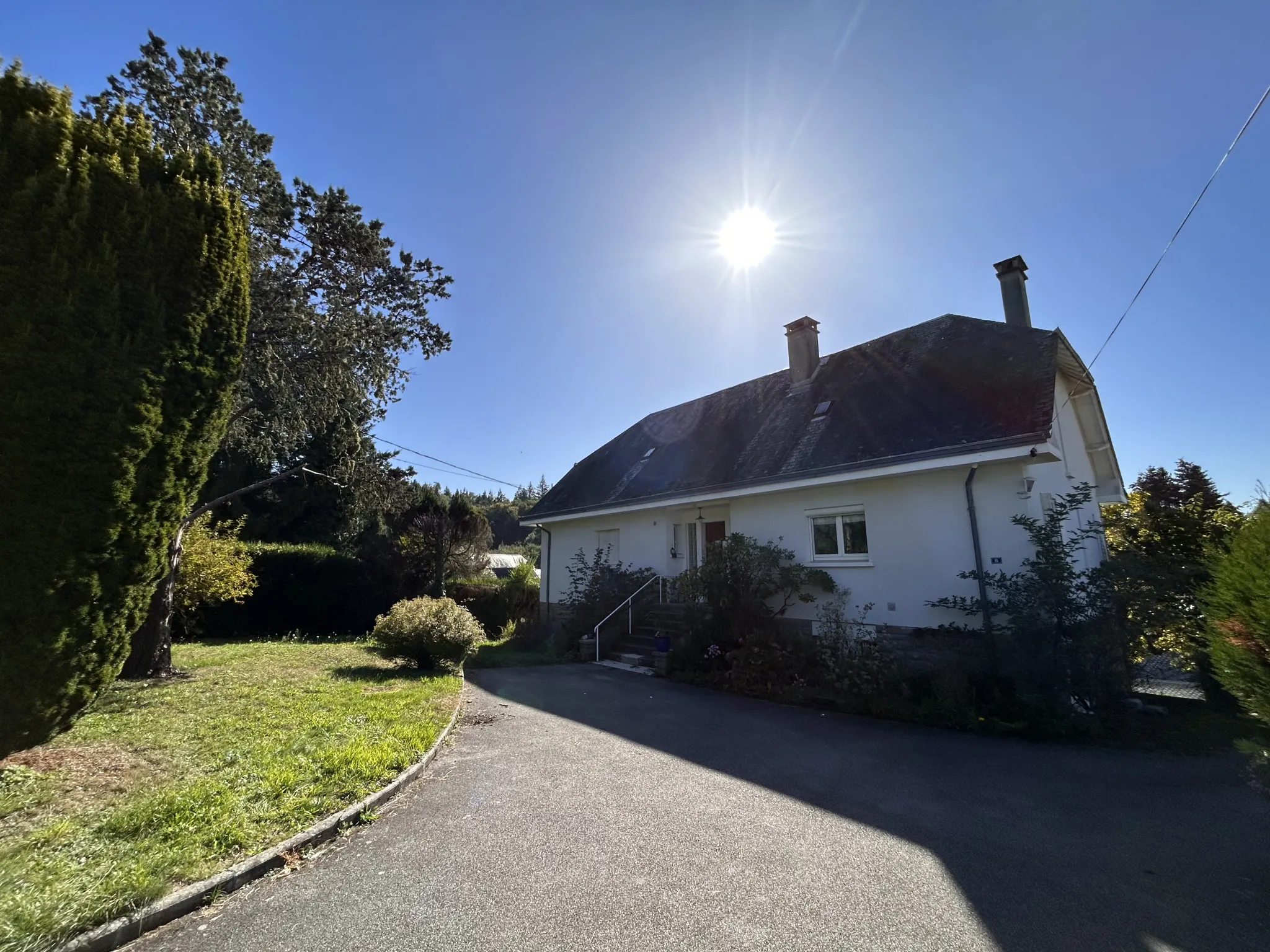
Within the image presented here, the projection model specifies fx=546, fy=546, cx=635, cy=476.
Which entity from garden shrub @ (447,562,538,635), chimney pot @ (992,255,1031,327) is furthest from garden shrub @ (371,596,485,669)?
chimney pot @ (992,255,1031,327)

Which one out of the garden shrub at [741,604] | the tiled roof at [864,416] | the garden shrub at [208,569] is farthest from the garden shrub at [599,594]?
A: the garden shrub at [208,569]

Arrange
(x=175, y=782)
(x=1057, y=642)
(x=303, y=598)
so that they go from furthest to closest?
(x=303, y=598) < (x=1057, y=642) < (x=175, y=782)

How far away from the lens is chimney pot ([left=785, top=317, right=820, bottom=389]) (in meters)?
14.7

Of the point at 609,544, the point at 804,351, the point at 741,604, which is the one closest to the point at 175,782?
the point at 741,604

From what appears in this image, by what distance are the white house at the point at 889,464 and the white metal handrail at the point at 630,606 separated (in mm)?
492

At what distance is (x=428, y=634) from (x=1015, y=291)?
14.1 metres

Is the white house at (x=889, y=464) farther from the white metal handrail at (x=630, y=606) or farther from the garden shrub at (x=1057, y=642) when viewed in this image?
the garden shrub at (x=1057, y=642)

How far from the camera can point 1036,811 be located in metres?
4.61

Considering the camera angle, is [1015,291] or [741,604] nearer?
[741,604]

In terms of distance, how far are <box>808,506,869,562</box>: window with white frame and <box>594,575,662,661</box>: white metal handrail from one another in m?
4.37

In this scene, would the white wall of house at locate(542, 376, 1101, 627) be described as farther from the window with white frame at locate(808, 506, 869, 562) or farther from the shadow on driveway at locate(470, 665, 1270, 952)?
the shadow on driveway at locate(470, 665, 1270, 952)

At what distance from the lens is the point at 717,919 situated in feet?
9.61

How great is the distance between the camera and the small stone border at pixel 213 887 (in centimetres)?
253

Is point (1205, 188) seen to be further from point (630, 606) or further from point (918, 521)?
point (630, 606)
